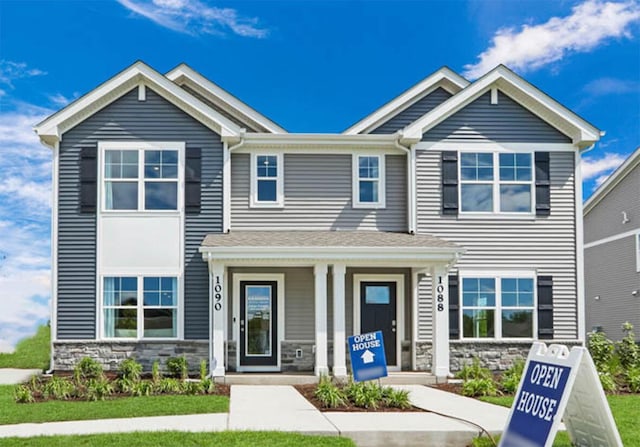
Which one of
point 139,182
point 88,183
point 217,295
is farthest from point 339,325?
→ point 88,183

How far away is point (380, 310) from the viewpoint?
56.1 feet

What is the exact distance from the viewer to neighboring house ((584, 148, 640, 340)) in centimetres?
2347

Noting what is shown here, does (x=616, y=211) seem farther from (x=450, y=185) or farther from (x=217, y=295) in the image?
(x=217, y=295)

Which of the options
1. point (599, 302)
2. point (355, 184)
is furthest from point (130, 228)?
point (599, 302)

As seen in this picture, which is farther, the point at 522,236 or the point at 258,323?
the point at 522,236

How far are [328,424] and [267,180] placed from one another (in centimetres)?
863

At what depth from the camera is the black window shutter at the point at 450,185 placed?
16953 mm

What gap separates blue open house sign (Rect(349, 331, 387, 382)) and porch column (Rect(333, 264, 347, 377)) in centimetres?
291

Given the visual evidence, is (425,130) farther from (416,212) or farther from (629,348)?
(629,348)

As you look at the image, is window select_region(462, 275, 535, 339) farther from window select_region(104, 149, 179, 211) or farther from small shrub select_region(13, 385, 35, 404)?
small shrub select_region(13, 385, 35, 404)

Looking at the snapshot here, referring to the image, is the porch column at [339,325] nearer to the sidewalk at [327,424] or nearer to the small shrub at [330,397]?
the small shrub at [330,397]

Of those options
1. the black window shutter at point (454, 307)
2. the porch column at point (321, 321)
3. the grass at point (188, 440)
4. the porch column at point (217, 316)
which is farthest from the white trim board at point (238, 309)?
the grass at point (188, 440)

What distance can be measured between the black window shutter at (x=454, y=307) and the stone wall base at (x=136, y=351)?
5.51m

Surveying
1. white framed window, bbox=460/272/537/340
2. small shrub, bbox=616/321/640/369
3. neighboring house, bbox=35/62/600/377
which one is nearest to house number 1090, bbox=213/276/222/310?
neighboring house, bbox=35/62/600/377
